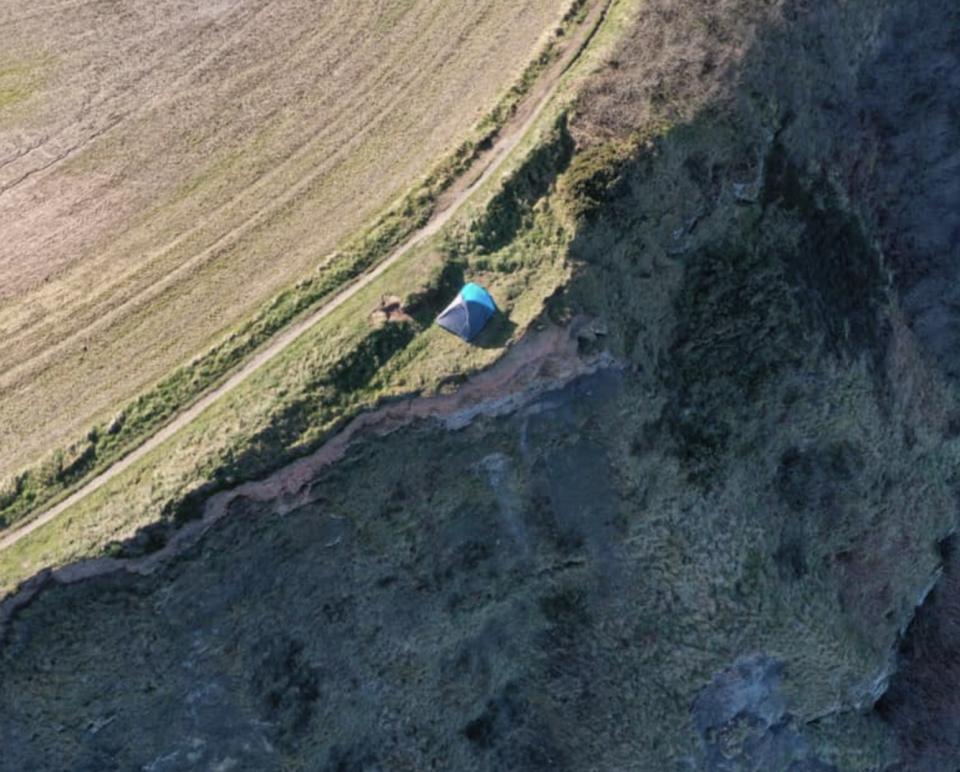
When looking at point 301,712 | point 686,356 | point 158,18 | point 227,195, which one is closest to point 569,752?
point 301,712

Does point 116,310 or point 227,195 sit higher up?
point 227,195

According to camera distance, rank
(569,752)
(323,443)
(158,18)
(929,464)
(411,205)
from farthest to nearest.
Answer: (929,464)
(569,752)
(158,18)
(411,205)
(323,443)

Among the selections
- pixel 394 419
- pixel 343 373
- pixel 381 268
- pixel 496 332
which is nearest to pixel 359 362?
pixel 343 373

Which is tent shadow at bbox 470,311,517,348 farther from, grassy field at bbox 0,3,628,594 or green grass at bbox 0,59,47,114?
green grass at bbox 0,59,47,114

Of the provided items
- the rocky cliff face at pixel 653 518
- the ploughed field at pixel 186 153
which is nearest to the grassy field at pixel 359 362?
the rocky cliff face at pixel 653 518

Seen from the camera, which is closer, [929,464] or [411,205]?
[411,205]

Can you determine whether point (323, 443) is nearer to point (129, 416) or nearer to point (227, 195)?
point (129, 416)

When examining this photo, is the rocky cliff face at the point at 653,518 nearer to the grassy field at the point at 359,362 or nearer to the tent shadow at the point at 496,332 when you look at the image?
the grassy field at the point at 359,362

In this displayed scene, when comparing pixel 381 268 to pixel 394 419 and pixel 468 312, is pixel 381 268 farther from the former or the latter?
pixel 394 419
